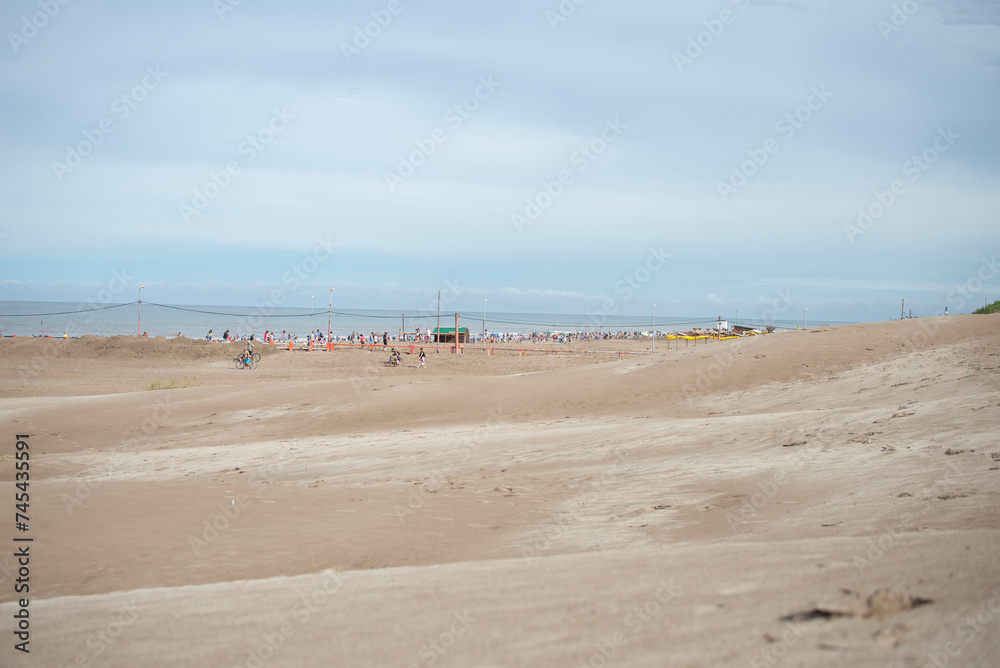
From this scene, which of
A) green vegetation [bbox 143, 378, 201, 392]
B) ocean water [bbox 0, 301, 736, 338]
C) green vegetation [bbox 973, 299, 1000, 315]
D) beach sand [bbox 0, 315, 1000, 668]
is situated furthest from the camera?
ocean water [bbox 0, 301, 736, 338]

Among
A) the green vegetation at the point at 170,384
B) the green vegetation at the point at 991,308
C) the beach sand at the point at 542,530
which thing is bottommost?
the green vegetation at the point at 170,384

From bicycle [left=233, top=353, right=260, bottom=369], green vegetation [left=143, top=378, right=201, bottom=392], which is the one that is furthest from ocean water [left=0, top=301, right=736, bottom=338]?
green vegetation [left=143, top=378, right=201, bottom=392]

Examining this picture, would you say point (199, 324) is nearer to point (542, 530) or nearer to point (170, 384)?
point (170, 384)

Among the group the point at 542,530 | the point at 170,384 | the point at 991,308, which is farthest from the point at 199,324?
the point at 542,530

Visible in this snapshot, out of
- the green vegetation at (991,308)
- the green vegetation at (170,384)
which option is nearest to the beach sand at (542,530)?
the green vegetation at (170,384)

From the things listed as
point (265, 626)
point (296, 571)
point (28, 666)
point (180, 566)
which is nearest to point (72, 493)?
point (180, 566)

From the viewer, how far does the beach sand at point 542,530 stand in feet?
10.9

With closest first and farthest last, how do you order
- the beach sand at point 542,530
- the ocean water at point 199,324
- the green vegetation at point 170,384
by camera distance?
the beach sand at point 542,530 < the green vegetation at point 170,384 < the ocean water at point 199,324

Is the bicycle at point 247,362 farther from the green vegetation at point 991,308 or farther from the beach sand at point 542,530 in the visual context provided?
the green vegetation at point 991,308

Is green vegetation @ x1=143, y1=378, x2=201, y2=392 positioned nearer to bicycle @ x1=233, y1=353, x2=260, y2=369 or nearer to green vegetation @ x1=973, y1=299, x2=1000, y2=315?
bicycle @ x1=233, y1=353, x2=260, y2=369

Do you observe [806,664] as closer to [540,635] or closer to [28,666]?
[540,635]

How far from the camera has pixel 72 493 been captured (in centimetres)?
855

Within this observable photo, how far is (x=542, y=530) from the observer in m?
6.42

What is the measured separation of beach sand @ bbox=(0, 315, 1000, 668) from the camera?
3330 millimetres
